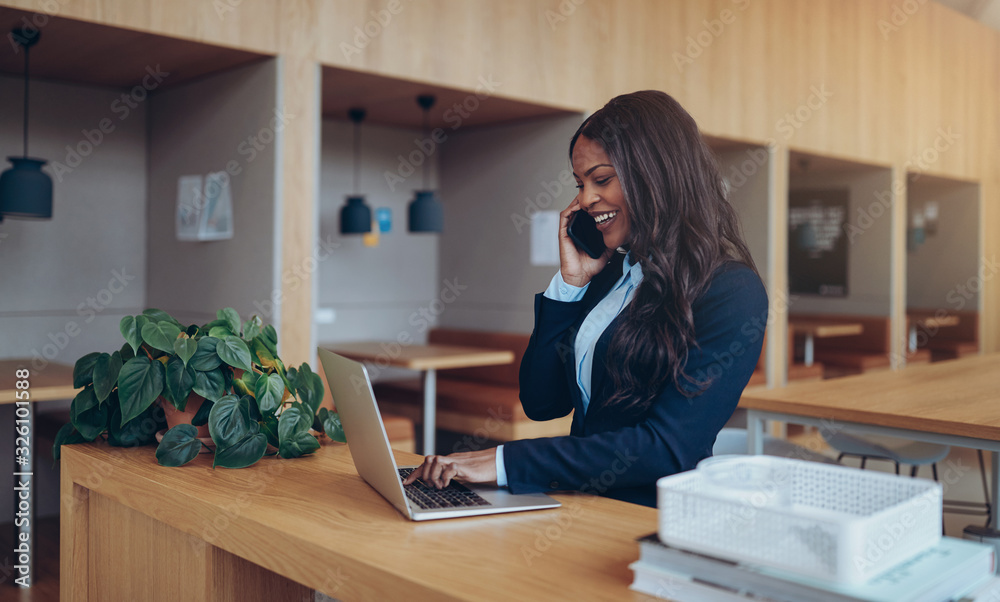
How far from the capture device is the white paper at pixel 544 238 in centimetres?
480

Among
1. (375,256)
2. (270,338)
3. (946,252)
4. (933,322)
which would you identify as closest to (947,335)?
(933,322)

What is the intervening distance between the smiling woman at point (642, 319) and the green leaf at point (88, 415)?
77 centimetres

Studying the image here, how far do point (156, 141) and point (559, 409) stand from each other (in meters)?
3.24

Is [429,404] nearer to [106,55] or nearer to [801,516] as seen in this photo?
[106,55]

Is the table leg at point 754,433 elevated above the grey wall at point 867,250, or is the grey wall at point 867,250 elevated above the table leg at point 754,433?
the grey wall at point 867,250

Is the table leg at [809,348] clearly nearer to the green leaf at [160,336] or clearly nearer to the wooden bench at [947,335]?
the wooden bench at [947,335]

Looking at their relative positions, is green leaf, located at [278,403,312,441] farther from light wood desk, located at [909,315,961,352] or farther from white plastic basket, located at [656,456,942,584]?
light wood desk, located at [909,315,961,352]

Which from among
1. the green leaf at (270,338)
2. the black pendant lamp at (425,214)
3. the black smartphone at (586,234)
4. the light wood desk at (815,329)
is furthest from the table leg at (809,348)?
the green leaf at (270,338)

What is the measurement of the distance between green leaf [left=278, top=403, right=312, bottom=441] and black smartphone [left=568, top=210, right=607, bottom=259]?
0.66m

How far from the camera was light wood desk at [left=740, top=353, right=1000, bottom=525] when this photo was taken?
251 centimetres

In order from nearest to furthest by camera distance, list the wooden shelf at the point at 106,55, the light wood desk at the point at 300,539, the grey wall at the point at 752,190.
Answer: the light wood desk at the point at 300,539 → the wooden shelf at the point at 106,55 → the grey wall at the point at 752,190

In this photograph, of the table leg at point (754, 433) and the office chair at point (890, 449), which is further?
the office chair at point (890, 449)

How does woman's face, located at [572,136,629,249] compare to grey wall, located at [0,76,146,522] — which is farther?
grey wall, located at [0,76,146,522]

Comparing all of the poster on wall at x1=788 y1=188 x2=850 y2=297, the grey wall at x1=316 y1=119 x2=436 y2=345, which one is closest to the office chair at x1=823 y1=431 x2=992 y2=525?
the grey wall at x1=316 y1=119 x2=436 y2=345
